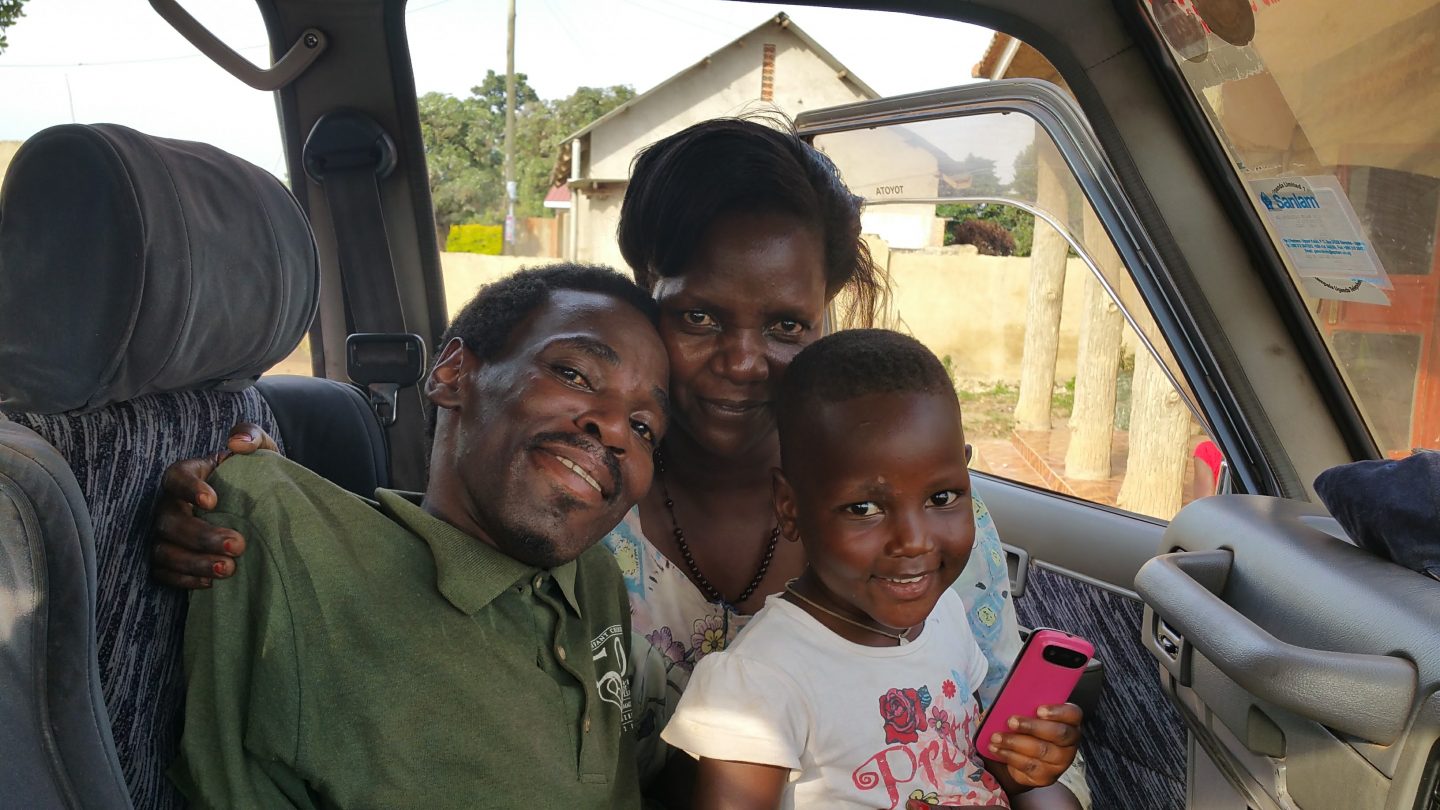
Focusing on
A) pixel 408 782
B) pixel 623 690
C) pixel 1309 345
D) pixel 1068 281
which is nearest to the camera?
pixel 408 782

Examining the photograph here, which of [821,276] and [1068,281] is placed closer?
[821,276]

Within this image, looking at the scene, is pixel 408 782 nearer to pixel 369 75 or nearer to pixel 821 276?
pixel 821 276

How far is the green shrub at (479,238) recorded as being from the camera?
17984mm

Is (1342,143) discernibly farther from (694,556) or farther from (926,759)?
(694,556)

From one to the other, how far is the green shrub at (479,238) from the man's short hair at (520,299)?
16.4 m

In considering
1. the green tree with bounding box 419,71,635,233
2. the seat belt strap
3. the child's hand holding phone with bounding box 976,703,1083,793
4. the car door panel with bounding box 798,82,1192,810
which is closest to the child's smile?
the child's hand holding phone with bounding box 976,703,1083,793

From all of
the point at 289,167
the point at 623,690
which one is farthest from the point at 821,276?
the point at 289,167

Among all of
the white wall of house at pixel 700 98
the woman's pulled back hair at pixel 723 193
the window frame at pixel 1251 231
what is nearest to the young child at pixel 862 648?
the woman's pulled back hair at pixel 723 193

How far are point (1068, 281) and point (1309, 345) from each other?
858 cm

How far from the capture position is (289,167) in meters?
2.85

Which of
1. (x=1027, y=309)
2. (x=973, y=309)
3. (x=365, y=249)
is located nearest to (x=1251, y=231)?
(x=365, y=249)

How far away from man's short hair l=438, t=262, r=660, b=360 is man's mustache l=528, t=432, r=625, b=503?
0.22 meters

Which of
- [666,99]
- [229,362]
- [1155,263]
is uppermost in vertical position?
[666,99]

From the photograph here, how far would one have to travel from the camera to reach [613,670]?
5.24ft
